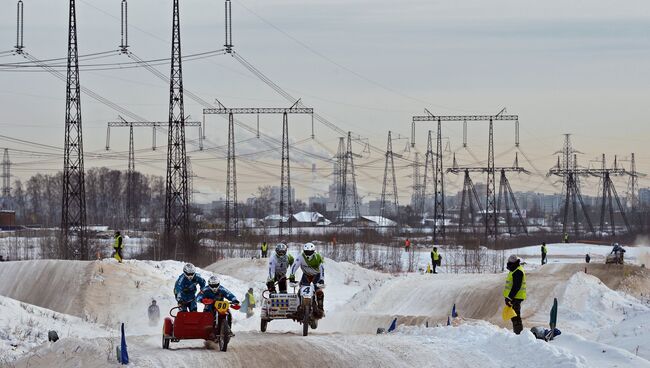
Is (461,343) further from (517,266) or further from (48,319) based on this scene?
(48,319)

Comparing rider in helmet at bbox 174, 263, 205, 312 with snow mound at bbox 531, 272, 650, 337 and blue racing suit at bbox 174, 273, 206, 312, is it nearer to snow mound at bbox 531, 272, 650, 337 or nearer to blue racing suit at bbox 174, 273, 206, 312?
blue racing suit at bbox 174, 273, 206, 312

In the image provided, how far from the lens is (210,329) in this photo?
21.4 meters

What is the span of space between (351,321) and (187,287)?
2185cm

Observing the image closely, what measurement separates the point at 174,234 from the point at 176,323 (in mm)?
48633

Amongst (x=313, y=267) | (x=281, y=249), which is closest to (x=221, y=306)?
(x=281, y=249)

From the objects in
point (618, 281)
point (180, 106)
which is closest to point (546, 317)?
point (618, 281)

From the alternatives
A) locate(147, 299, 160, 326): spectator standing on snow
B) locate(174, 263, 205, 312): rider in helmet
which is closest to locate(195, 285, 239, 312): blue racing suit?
locate(174, 263, 205, 312): rider in helmet

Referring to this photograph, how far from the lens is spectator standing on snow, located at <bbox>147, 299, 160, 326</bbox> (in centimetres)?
4589

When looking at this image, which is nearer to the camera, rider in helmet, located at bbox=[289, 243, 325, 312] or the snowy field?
the snowy field

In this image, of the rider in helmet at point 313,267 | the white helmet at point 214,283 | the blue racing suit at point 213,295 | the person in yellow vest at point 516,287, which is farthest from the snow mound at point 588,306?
the white helmet at point 214,283

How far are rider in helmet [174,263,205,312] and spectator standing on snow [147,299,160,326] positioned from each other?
77.7 feet

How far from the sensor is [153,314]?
46.0 metres

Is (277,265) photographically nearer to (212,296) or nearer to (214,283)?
(212,296)

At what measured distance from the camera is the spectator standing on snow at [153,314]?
1807 inches
